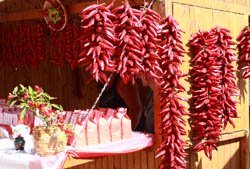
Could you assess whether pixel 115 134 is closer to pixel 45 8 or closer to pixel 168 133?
pixel 168 133

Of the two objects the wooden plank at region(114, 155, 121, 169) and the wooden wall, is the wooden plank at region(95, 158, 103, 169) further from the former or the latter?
the wooden plank at region(114, 155, 121, 169)

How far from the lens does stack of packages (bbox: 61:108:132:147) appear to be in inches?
160

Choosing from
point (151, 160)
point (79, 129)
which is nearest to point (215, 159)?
point (151, 160)

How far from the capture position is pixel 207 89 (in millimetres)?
4879

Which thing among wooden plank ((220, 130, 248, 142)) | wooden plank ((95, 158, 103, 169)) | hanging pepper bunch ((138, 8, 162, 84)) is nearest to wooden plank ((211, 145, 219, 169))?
wooden plank ((220, 130, 248, 142))

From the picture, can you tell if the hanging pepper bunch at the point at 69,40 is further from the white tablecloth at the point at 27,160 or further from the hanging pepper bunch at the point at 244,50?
the white tablecloth at the point at 27,160

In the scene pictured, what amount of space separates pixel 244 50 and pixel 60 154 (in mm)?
2905

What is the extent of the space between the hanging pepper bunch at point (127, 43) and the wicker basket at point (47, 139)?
798mm

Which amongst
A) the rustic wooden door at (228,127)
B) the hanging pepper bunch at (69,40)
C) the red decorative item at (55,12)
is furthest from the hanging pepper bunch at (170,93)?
the hanging pepper bunch at (69,40)

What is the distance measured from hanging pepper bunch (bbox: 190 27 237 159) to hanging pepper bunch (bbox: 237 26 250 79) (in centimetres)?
59

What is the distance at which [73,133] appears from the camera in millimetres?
3945

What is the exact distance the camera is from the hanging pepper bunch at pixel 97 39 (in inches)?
151

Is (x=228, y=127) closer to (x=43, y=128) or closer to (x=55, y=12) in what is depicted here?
(x=55, y=12)

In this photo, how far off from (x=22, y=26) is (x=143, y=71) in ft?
9.47
